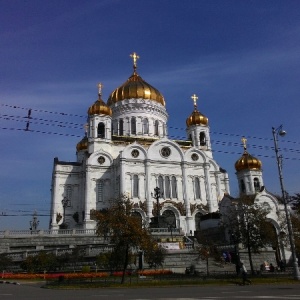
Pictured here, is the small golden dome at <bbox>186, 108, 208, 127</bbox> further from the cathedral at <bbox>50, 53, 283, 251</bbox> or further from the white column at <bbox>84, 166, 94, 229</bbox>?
the white column at <bbox>84, 166, 94, 229</bbox>

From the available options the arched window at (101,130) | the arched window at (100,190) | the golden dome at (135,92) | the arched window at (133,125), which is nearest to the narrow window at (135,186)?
the arched window at (100,190)

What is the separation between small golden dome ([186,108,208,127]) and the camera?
59344mm

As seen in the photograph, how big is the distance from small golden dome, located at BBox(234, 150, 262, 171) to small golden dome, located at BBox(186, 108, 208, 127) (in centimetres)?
1088

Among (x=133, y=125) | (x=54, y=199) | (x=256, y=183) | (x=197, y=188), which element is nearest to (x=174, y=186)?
(x=197, y=188)

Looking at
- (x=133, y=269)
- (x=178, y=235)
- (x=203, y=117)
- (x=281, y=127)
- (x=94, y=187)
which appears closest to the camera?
(x=281, y=127)

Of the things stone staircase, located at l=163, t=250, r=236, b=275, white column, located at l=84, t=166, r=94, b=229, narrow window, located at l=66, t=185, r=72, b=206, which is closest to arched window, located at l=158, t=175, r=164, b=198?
white column, located at l=84, t=166, r=94, b=229

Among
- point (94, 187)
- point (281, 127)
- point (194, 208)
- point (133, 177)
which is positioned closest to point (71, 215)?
point (94, 187)

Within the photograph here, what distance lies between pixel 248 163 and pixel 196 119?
13043 mm

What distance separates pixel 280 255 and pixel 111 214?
2504 cm

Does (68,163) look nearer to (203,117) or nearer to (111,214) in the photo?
(203,117)

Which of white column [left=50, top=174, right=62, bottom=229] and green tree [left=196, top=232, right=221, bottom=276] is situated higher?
white column [left=50, top=174, right=62, bottom=229]

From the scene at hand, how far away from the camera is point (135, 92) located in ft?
199

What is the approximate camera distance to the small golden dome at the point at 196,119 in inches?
2336

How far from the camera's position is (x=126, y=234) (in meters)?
21.0
